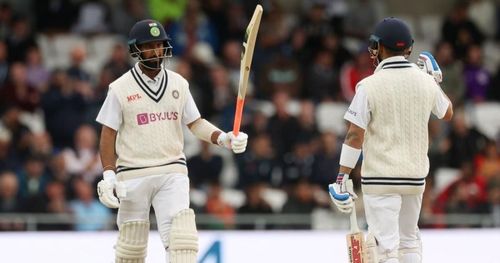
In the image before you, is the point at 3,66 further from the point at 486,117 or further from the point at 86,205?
the point at 486,117

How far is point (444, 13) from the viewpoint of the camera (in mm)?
18750

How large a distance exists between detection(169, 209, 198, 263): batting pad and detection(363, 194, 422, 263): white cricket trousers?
113cm

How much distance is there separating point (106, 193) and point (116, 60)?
21.0 ft

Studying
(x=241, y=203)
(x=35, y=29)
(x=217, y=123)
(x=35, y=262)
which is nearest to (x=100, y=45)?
(x=35, y=29)

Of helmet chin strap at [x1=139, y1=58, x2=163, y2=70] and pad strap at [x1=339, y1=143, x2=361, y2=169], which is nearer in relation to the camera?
pad strap at [x1=339, y1=143, x2=361, y2=169]

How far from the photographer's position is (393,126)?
376 inches

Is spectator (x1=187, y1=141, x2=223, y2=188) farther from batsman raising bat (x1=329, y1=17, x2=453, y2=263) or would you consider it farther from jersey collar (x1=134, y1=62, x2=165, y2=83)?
batsman raising bat (x1=329, y1=17, x2=453, y2=263)

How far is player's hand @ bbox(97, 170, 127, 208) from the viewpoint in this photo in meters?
9.55

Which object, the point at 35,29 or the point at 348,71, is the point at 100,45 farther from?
the point at 348,71

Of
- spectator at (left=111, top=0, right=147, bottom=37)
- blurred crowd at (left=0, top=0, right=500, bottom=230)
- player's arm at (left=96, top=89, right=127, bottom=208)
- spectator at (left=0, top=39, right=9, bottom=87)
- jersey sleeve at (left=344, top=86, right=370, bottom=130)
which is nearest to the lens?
Result: jersey sleeve at (left=344, top=86, right=370, bottom=130)

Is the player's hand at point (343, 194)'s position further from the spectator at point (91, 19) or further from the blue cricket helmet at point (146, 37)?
the spectator at point (91, 19)

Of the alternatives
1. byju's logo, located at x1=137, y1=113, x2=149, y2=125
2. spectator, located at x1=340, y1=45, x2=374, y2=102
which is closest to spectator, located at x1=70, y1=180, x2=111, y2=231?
spectator, located at x1=340, y1=45, x2=374, y2=102

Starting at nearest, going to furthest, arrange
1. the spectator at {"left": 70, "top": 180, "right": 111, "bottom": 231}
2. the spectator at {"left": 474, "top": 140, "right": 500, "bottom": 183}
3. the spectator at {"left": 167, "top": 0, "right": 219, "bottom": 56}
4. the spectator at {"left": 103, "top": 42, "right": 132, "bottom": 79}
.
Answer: the spectator at {"left": 70, "top": 180, "right": 111, "bottom": 231} → the spectator at {"left": 474, "top": 140, "right": 500, "bottom": 183} → the spectator at {"left": 103, "top": 42, "right": 132, "bottom": 79} → the spectator at {"left": 167, "top": 0, "right": 219, "bottom": 56}

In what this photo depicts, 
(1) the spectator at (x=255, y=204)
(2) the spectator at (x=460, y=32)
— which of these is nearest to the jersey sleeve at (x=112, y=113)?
(1) the spectator at (x=255, y=204)
